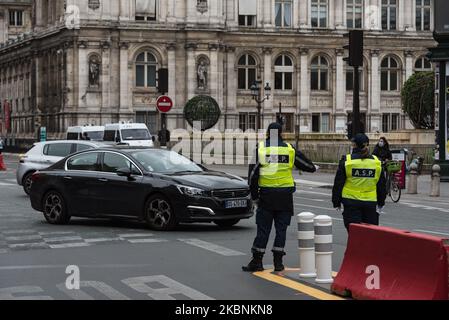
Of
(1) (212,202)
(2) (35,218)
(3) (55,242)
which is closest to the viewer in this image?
(3) (55,242)

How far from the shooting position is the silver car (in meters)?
26.6

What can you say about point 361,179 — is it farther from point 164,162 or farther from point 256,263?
point 164,162

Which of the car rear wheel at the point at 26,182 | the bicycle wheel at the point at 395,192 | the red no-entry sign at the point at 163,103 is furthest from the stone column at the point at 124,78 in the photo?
the bicycle wheel at the point at 395,192

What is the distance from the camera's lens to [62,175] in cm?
1873

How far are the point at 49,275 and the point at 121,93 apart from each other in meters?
61.6

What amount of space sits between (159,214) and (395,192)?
36.6 feet

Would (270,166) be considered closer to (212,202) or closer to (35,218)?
(212,202)

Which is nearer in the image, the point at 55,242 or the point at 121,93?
the point at 55,242

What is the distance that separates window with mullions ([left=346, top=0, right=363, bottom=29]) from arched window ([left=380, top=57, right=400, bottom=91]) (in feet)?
12.6

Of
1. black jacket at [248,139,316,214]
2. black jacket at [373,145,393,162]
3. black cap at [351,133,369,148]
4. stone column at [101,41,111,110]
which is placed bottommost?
black jacket at [248,139,316,214]

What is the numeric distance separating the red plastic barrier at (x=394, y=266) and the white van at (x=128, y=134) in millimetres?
39091

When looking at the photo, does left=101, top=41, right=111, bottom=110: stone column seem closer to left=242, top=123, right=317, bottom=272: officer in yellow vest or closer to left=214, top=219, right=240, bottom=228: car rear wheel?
left=214, top=219, right=240, bottom=228: car rear wheel

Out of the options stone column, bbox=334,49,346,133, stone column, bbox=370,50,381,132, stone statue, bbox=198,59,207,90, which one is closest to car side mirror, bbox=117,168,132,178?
stone statue, bbox=198,59,207,90
